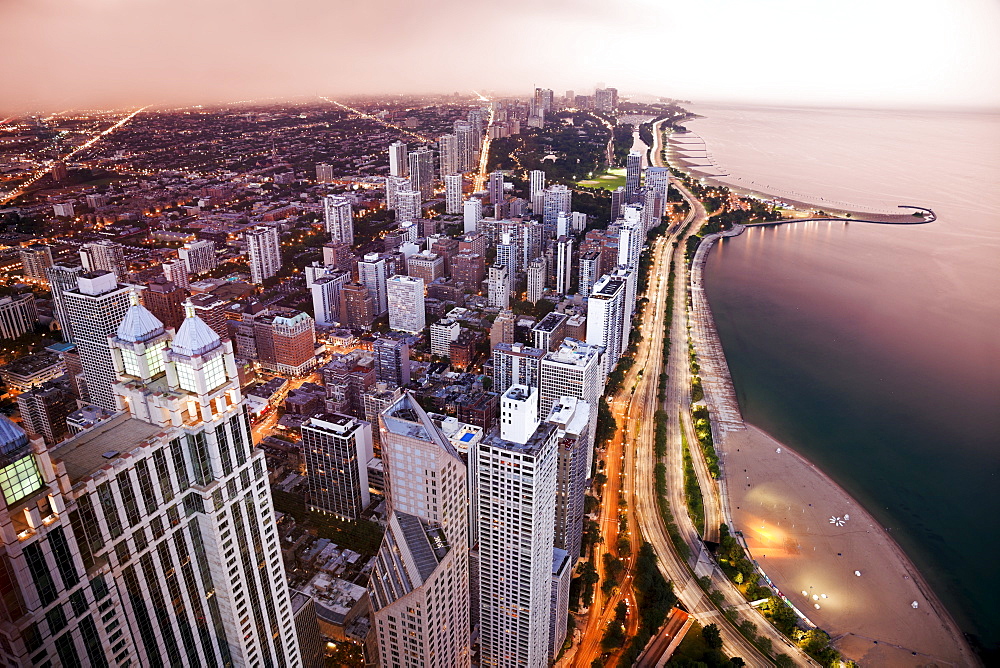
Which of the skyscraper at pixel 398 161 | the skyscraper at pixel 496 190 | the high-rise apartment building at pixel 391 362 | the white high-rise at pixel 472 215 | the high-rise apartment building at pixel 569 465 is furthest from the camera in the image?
the skyscraper at pixel 398 161

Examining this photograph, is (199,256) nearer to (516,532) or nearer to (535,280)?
(535,280)

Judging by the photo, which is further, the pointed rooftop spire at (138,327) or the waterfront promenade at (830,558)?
the waterfront promenade at (830,558)

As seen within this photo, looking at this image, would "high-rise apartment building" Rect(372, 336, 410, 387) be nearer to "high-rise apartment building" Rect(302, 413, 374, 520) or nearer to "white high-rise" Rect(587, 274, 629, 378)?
"high-rise apartment building" Rect(302, 413, 374, 520)

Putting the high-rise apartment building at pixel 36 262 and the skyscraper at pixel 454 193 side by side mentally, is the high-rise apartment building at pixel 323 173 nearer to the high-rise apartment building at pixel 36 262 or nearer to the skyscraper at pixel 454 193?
the skyscraper at pixel 454 193

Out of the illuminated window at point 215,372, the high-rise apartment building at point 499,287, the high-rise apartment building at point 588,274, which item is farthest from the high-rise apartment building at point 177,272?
the illuminated window at point 215,372

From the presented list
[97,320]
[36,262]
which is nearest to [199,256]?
[36,262]

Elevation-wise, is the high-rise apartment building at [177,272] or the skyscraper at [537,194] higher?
the skyscraper at [537,194]

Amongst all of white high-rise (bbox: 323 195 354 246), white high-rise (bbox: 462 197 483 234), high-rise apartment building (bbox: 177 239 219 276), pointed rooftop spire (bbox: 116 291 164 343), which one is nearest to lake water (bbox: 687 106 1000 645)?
white high-rise (bbox: 462 197 483 234)
